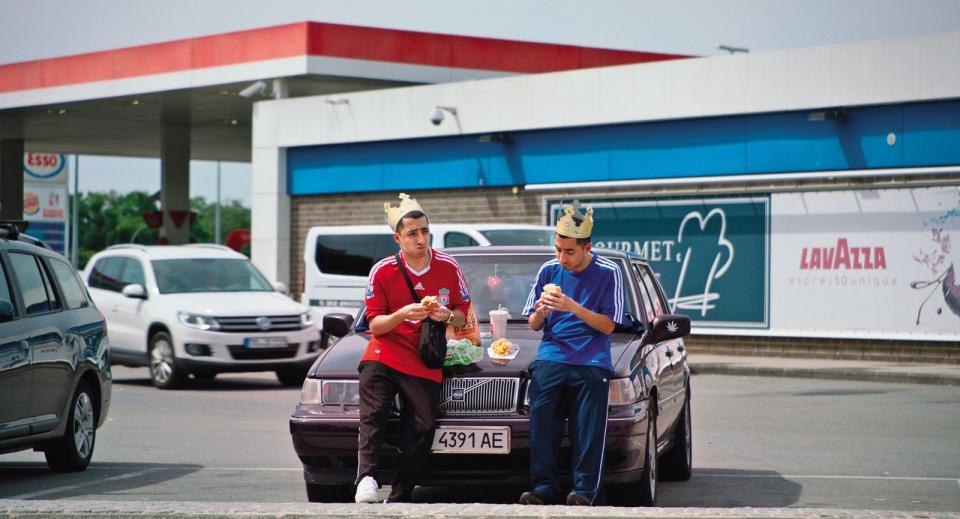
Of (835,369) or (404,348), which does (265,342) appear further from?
(404,348)

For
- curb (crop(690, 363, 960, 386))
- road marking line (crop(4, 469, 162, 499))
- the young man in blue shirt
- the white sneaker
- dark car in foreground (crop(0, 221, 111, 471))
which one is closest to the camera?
the white sneaker

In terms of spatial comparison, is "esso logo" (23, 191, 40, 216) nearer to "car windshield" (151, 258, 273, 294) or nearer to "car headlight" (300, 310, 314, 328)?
"car windshield" (151, 258, 273, 294)

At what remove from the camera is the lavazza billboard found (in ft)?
73.5

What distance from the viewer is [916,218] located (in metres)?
22.5

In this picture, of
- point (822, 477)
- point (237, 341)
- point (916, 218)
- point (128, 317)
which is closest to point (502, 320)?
point (822, 477)

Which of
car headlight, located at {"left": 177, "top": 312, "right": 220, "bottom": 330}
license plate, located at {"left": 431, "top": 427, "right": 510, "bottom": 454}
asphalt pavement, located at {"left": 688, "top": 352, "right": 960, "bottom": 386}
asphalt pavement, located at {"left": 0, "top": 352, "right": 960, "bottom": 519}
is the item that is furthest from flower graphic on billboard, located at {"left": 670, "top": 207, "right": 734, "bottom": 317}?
asphalt pavement, located at {"left": 0, "top": 352, "right": 960, "bottom": 519}

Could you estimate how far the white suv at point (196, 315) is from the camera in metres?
18.2

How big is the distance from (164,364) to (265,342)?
140 centimetres

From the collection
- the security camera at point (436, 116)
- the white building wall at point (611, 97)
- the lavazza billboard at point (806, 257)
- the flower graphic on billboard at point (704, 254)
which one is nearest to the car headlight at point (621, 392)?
the lavazza billboard at point (806, 257)

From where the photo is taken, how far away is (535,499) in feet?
23.5

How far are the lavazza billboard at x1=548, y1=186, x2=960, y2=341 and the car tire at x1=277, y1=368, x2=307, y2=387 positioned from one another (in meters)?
8.24

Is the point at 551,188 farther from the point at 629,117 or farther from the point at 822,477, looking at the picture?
the point at 822,477

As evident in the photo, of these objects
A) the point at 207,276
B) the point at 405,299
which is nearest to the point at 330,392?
the point at 405,299

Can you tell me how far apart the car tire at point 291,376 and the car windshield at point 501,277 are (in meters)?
10.1
